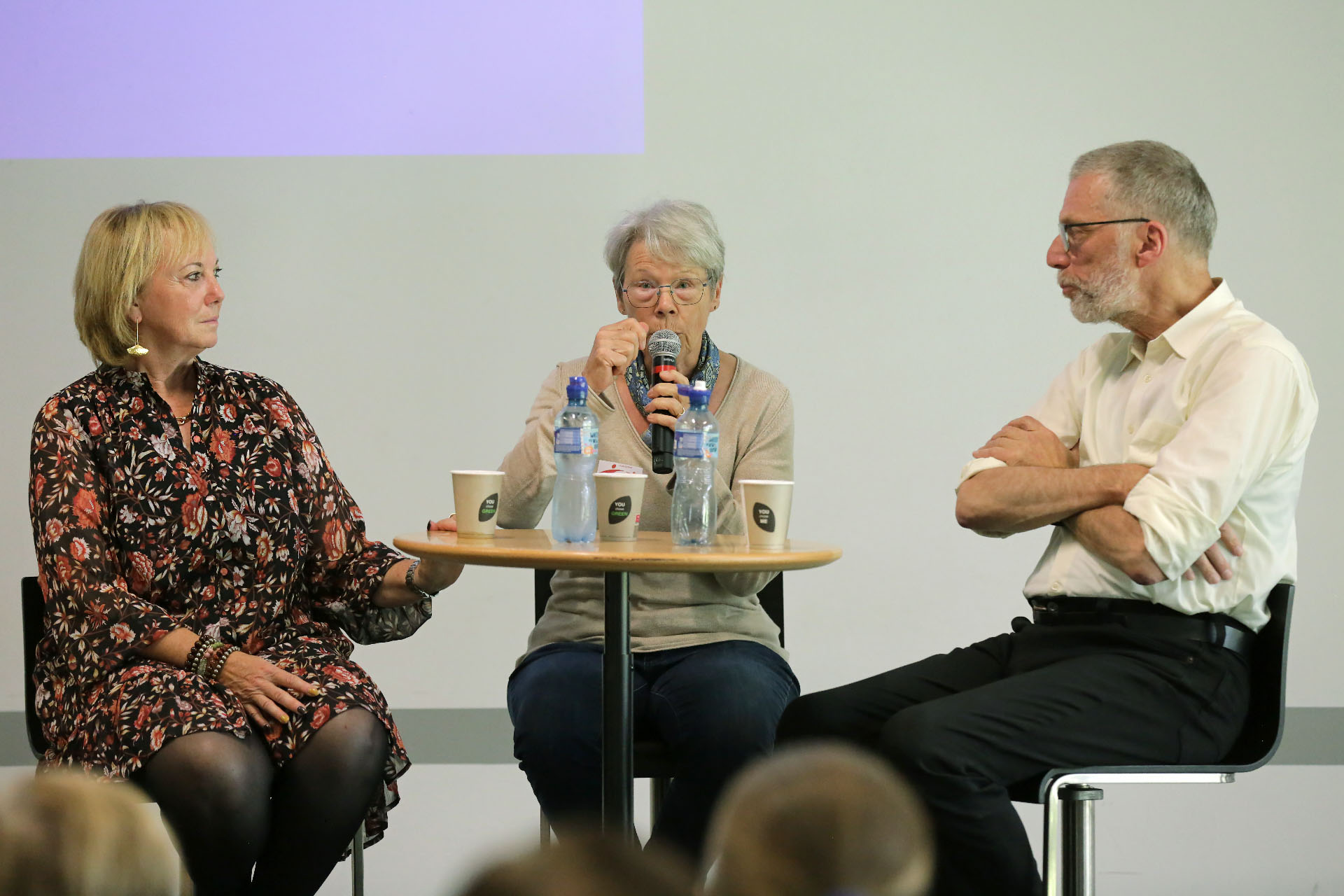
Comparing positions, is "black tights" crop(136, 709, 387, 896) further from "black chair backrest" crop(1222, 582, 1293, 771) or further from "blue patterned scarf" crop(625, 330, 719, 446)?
"black chair backrest" crop(1222, 582, 1293, 771)

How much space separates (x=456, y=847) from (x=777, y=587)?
45.1 inches

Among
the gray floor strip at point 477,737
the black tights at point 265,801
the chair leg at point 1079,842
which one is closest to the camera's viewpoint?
the chair leg at point 1079,842

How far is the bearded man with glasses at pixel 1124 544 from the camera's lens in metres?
1.85

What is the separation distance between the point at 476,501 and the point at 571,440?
0.58 ft

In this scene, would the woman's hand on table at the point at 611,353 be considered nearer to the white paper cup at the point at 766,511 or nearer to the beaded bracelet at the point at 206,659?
the white paper cup at the point at 766,511

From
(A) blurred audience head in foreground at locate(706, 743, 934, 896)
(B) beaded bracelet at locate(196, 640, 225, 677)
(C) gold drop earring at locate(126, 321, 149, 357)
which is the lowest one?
(B) beaded bracelet at locate(196, 640, 225, 677)

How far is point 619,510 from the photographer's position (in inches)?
76.3

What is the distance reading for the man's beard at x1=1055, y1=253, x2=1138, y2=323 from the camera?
2.15 metres

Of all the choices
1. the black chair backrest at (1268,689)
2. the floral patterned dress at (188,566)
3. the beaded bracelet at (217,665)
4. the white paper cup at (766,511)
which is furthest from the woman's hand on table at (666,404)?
the black chair backrest at (1268,689)

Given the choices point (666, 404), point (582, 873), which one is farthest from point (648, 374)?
point (582, 873)

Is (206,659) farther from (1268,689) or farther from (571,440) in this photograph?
(1268,689)

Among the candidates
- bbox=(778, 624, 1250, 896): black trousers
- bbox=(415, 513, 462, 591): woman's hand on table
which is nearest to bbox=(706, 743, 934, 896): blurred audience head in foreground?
bbox=(778, 624, 1250, 896): black trousers

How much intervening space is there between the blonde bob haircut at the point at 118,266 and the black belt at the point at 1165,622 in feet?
5.35

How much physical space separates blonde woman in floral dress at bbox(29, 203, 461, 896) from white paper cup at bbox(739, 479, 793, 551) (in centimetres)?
58
